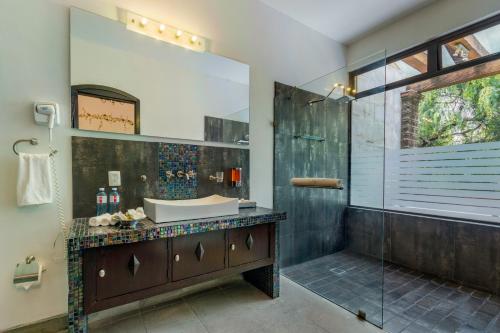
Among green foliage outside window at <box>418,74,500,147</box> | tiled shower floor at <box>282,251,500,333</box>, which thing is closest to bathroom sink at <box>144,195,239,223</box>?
tiled shower floor at <box>282,251,500,333</box>

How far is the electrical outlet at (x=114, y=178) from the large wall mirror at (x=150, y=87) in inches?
13.1

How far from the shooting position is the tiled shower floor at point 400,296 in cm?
186

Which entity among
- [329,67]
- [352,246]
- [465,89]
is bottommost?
[352,246]

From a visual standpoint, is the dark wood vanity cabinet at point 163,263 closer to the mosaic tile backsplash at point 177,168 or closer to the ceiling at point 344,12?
the mosaic tile backsplash at point 177,168

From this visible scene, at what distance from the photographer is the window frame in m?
2.43

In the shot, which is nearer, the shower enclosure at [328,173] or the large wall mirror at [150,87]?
the large wall mirror at [150,87]

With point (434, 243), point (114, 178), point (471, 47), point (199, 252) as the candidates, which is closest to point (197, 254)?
point (199, 252)

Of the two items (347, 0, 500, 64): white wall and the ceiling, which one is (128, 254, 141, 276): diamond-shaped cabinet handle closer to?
the ceiling

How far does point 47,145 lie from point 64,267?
0.89 m

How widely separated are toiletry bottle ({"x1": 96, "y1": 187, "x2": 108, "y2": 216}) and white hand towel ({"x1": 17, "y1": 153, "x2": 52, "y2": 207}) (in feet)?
0.93

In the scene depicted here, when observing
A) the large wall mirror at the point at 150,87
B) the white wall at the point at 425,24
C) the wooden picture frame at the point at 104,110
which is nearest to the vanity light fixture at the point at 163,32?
the large wall mirror at the point at 150,87

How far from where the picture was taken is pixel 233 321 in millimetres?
1840

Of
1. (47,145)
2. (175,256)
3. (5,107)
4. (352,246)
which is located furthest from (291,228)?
(5,107)

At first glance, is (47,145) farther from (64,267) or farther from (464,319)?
(464,319)
